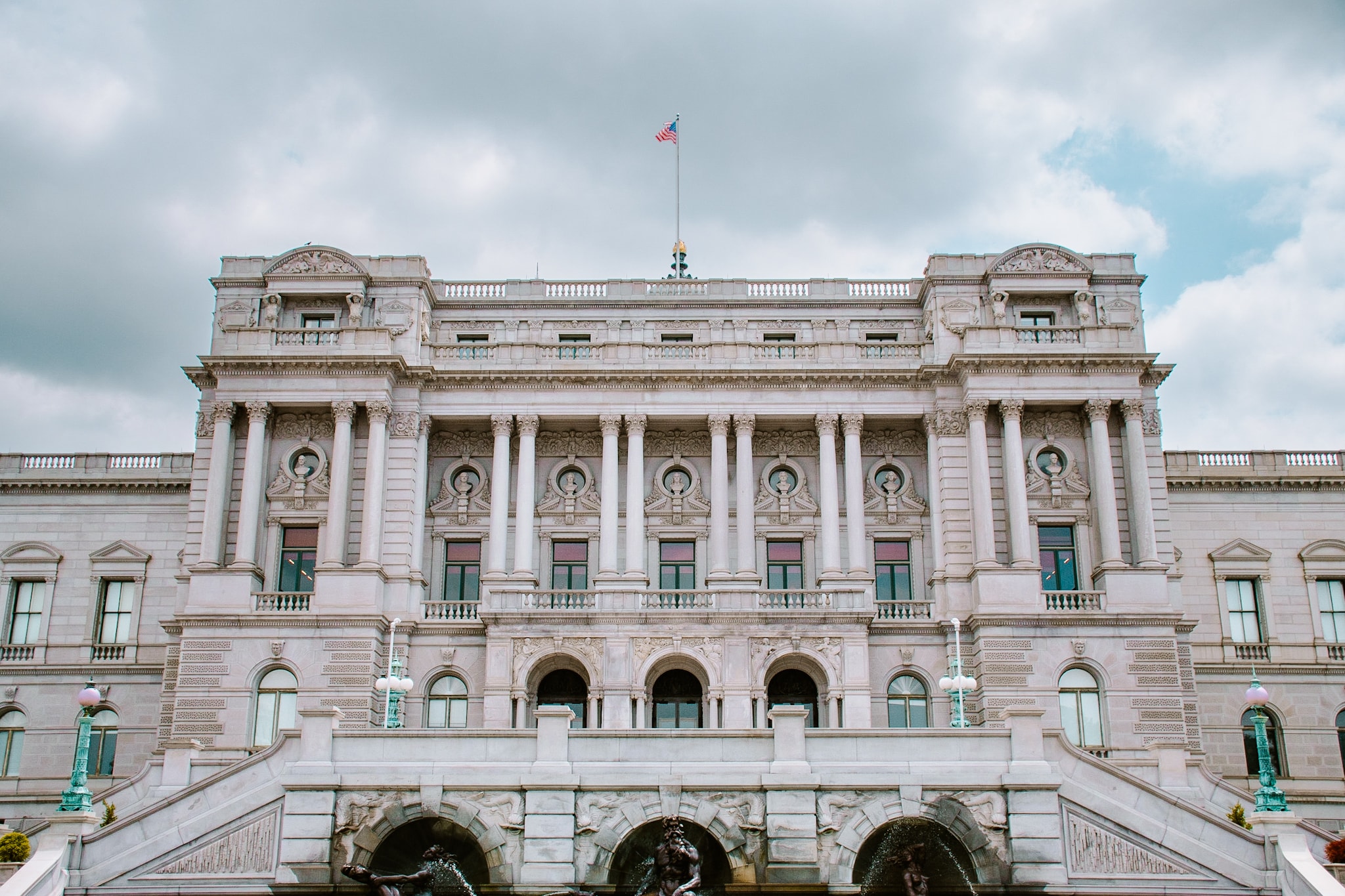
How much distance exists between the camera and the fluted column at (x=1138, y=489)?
47938 mm

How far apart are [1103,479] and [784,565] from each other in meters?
12.3

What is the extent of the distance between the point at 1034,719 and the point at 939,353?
2225 cm

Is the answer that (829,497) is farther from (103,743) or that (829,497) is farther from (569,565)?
(103,743)

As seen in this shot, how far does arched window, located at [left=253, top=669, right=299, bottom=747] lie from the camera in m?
45.4

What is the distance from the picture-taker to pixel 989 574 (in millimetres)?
46781

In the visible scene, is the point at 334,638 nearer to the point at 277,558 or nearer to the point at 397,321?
the point at 277,558

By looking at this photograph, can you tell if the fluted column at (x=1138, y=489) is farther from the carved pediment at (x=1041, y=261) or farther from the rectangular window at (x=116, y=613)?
the rectangular window at (x=116, y=613)

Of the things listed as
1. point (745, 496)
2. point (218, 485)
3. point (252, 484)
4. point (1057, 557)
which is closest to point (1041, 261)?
point (1057, 557)

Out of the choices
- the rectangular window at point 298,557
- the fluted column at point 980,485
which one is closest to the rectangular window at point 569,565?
the rectangular window at point 298,557

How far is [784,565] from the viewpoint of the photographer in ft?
167

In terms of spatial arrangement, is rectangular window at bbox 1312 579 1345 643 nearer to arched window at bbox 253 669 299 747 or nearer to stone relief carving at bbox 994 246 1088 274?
stone relief carving at bbox 994 246 1088 274

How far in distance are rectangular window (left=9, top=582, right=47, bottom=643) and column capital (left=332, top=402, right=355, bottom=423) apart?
55.7ft

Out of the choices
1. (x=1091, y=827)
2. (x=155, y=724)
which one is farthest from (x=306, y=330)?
(x=1091, y=827)

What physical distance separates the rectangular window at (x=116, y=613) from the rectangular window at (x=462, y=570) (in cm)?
1486
